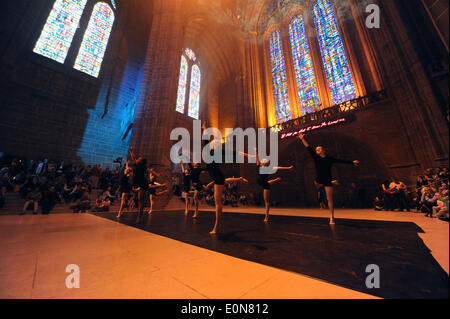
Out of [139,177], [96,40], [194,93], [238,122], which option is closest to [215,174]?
[139,177]

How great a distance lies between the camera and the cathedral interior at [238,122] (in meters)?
1.13

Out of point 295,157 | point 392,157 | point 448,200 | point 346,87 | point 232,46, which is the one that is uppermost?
point 232,46

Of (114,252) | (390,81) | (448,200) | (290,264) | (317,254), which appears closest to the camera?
(448,200)

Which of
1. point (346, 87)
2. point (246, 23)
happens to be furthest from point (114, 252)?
point (246, 23)

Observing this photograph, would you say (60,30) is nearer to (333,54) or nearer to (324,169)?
(324,169)

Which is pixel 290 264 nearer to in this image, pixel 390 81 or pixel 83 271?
pixel 83 271

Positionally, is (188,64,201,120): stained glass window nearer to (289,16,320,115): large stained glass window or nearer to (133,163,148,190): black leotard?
(289,16,320,115): large stained glass window

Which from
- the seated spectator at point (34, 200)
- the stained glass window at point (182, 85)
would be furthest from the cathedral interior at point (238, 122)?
the seated spectator at point (34, 200)

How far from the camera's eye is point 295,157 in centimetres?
1162

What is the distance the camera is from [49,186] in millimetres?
6219

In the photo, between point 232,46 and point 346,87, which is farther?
point 232,46

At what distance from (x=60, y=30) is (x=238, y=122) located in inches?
595

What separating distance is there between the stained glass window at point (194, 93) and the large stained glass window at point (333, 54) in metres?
12.4

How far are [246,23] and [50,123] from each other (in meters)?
18.8
